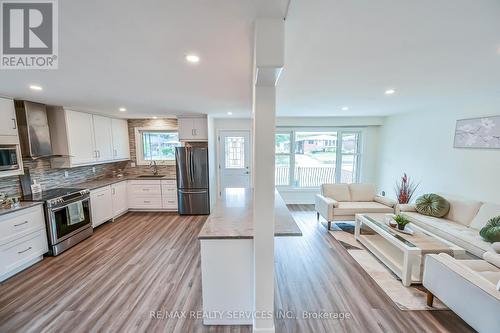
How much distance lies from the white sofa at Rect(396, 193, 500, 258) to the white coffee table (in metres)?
0.24

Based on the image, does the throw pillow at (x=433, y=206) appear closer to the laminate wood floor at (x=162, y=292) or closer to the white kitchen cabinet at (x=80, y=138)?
the laminate wood floor at (x=162, y=292)

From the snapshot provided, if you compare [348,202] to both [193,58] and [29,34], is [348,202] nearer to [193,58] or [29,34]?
[193,58]

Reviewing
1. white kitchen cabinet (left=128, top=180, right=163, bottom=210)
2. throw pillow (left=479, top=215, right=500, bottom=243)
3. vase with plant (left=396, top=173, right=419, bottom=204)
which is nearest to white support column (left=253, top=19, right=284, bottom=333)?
throw pillow (left=479, top=215, right=500, bottom=243)

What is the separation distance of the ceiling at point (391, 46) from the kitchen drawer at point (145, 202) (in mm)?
3930

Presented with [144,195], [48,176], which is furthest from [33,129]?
[144,195]

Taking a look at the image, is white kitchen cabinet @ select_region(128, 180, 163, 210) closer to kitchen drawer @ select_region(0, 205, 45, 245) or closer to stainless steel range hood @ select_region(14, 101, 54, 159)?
stainless steel range hood @ select_region(14, 101, 54, 159)

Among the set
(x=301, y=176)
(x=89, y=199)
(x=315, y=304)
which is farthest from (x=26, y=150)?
(x=301, y=176)

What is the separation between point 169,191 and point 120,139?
5.71 feet

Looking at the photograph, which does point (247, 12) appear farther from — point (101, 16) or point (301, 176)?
point (301, 176)

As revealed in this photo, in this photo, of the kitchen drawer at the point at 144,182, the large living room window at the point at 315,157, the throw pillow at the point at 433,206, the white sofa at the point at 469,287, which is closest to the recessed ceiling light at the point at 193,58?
the white sofa at the point at 469,287

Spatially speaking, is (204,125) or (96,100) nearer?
(96,100)

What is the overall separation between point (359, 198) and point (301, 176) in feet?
5.71

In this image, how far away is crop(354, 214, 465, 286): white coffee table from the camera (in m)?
2.32

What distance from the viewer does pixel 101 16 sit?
1.07m
